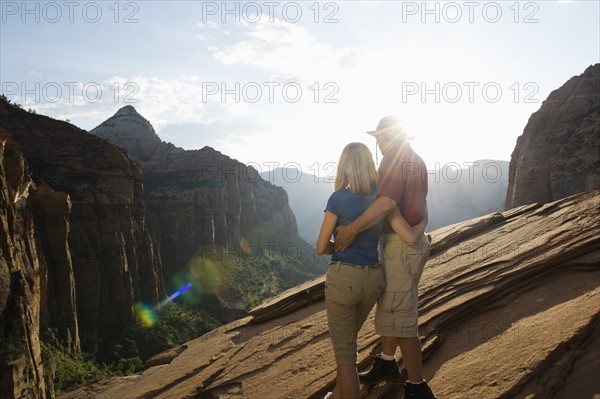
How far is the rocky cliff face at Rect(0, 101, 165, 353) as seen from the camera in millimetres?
38438

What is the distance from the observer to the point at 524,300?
6.03 metres

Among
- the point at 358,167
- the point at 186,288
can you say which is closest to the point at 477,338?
the point at 358,167

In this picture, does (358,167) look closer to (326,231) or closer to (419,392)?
(326,231)

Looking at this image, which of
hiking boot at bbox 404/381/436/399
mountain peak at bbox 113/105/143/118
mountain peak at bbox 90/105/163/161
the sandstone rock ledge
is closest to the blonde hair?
hiking boot at bbox 404/381/436/399

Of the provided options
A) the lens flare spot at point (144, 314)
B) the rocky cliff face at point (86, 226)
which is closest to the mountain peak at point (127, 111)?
the rocky cliff face at point (86, 226)

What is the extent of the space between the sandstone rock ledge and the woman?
1049 mm

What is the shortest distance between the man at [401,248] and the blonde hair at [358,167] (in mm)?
157

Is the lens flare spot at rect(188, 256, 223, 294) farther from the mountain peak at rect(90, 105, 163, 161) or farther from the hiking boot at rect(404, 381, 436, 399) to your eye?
the hiking boot at rect(404, 381, 436, 399)

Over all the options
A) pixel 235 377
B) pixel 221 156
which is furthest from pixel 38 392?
pixel 221 156

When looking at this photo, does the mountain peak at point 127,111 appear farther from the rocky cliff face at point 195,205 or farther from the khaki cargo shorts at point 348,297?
the khaki cargo shorts at point 348,297

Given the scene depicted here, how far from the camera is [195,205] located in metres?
78.3

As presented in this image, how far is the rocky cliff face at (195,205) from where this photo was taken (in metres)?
72.9

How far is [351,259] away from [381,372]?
1.62 metres

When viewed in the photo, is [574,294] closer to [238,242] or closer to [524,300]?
[524,300]
